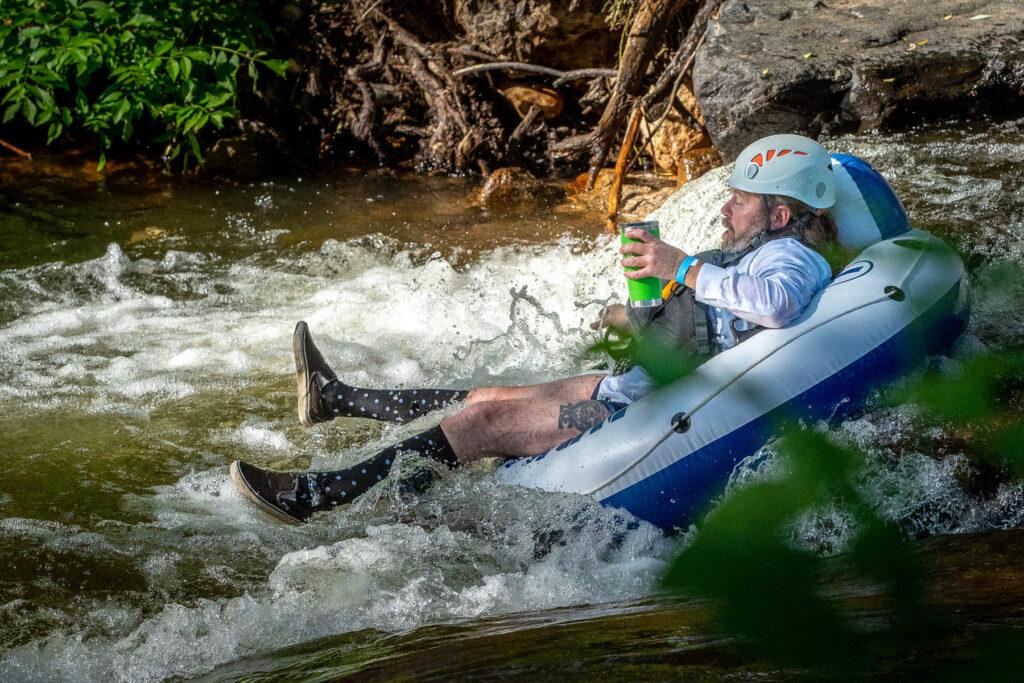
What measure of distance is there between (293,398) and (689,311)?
7.51 feet

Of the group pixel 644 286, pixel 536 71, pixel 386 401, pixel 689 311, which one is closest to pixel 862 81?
pixel 536 71

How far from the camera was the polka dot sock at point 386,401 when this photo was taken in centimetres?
414

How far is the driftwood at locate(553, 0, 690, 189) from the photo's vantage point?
7578 mm

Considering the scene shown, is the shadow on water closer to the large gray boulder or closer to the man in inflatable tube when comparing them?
the man in inflatable tube

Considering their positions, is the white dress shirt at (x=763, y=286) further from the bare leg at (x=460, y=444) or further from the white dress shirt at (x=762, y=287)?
the bare leg at (x=460, y=444)

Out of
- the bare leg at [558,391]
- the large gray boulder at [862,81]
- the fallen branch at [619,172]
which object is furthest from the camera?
the fallen branch at [619,172]

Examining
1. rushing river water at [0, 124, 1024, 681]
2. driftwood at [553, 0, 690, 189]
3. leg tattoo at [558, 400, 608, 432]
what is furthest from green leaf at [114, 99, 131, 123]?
leg tattoo at [558, 400, 608, 432]

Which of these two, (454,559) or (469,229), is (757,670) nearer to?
(454,559)

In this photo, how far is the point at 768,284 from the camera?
3.23 metres

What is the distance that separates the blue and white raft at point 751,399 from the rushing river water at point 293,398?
0.43ft

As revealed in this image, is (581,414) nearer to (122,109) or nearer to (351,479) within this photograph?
(351,479)

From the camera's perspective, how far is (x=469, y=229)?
724 centimetres

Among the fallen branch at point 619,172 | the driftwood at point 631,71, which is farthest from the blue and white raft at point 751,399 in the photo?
the driftwood at point 631,71

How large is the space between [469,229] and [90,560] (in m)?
4.30
